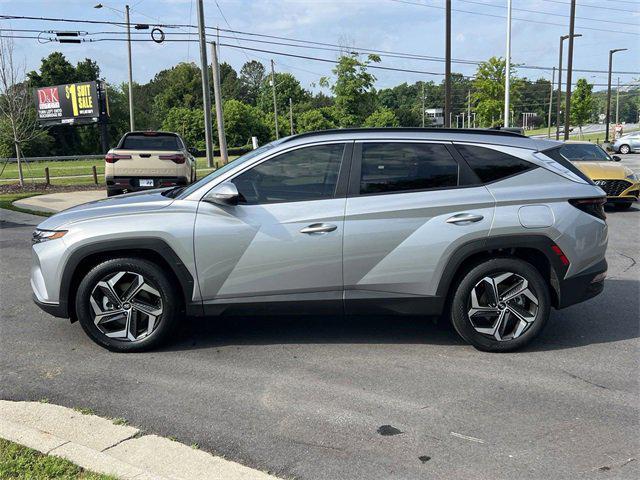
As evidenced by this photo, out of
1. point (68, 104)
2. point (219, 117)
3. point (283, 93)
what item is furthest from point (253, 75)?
point (219, 117)

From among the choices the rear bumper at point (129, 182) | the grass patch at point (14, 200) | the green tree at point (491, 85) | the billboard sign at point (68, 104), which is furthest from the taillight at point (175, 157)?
the billboard sign at point (68, 104)

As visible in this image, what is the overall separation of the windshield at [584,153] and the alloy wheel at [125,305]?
1163cm

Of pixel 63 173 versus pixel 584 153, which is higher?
pixel 584 153

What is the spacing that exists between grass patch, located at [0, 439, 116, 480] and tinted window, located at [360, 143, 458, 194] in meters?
2.77

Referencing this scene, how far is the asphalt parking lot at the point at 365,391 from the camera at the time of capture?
3297 millimetres

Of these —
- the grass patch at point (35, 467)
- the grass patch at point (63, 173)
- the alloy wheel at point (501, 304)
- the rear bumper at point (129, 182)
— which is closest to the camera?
the grass patch at point (35, 467)

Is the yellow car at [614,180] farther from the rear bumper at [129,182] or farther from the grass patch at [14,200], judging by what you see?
the grass patch at [14,200]

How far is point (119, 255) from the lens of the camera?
476 centimetres

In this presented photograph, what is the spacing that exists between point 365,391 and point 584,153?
12.0 m

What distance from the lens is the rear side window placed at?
14.4 metres

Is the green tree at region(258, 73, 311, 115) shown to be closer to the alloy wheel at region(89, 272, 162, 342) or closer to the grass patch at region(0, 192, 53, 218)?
the grass patch at region(0, 192, 53, 218)

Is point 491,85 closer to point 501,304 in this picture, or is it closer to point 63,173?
point 63,173

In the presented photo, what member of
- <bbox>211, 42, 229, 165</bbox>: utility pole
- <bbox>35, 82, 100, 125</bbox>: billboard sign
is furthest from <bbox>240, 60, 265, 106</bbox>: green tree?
<bbox>211, 42, 229, 165</bbox>: utility pole

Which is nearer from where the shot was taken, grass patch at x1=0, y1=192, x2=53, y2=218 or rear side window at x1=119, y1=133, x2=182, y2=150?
grass patch at x1=0, y1=192, x2=53, y2=218
